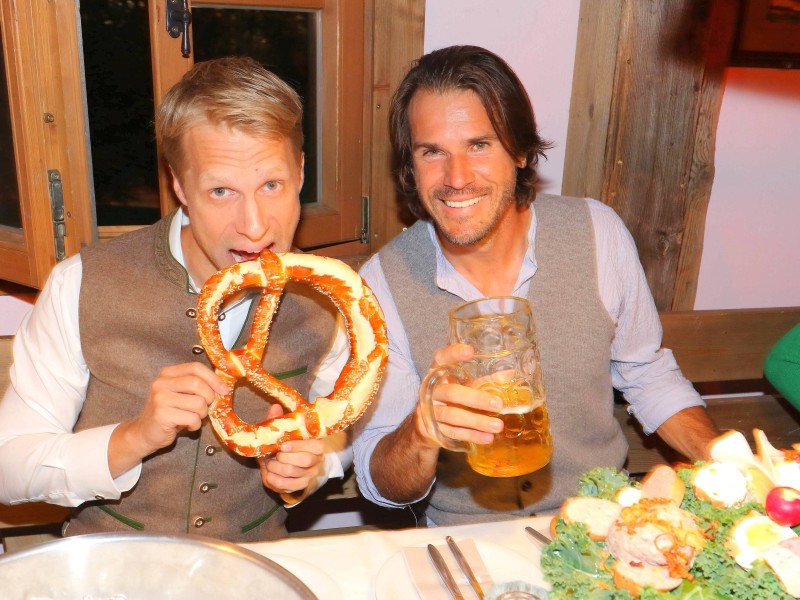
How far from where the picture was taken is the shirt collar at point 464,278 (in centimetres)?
196

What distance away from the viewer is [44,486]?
65.8 inches

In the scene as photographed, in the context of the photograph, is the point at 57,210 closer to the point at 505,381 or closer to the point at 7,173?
the point at 7,173

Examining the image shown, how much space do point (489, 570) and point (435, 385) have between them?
306mm

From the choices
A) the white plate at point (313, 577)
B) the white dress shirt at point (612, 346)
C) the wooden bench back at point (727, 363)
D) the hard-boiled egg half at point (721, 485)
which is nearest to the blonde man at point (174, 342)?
the white dress shirt at point (612, 346)

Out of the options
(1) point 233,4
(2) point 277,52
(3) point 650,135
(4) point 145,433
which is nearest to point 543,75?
(3) point 650,135

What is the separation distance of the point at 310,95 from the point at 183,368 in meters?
1.26

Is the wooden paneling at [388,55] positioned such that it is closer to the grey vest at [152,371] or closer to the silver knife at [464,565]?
the grey vest at [152,371]

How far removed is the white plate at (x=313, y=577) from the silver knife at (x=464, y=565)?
19 cm

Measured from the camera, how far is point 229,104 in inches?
64.7

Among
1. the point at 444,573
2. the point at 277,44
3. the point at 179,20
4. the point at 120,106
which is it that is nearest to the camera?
the point at 444,573

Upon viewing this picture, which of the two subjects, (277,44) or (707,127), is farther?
(707,127)

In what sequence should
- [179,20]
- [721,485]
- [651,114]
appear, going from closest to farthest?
[721,485]
[179,20]
[651,114]

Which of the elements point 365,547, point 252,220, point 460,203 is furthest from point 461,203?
point 365,547

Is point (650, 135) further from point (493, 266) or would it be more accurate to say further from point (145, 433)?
point (145, 433)
